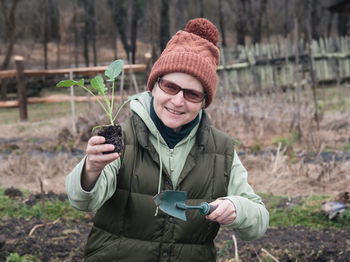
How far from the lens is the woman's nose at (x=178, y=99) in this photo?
1.79 metres

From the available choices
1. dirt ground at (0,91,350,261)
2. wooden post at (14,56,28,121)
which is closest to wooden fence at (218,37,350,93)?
dirt ground at (0,91,350,261)

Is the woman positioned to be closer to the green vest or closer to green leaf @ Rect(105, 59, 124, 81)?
the green vest

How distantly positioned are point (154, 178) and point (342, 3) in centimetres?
2070

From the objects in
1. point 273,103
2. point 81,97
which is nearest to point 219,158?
point 273,103

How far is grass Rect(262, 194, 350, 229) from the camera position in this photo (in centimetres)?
364

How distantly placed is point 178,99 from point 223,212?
49 centimetres

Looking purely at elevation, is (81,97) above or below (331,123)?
above

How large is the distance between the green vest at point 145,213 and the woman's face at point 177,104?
12 cm

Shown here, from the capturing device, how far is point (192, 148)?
1956 millimetres

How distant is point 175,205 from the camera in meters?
1.59

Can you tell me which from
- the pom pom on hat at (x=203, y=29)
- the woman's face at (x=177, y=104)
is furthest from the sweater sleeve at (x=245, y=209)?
the pom pom on hat at (x=203, y=29)

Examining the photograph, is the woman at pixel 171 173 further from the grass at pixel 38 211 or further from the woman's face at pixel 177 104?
the grass at pixel 38 211

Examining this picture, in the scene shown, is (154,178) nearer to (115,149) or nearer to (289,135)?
(115,149)

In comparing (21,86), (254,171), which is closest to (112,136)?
(254,171)
